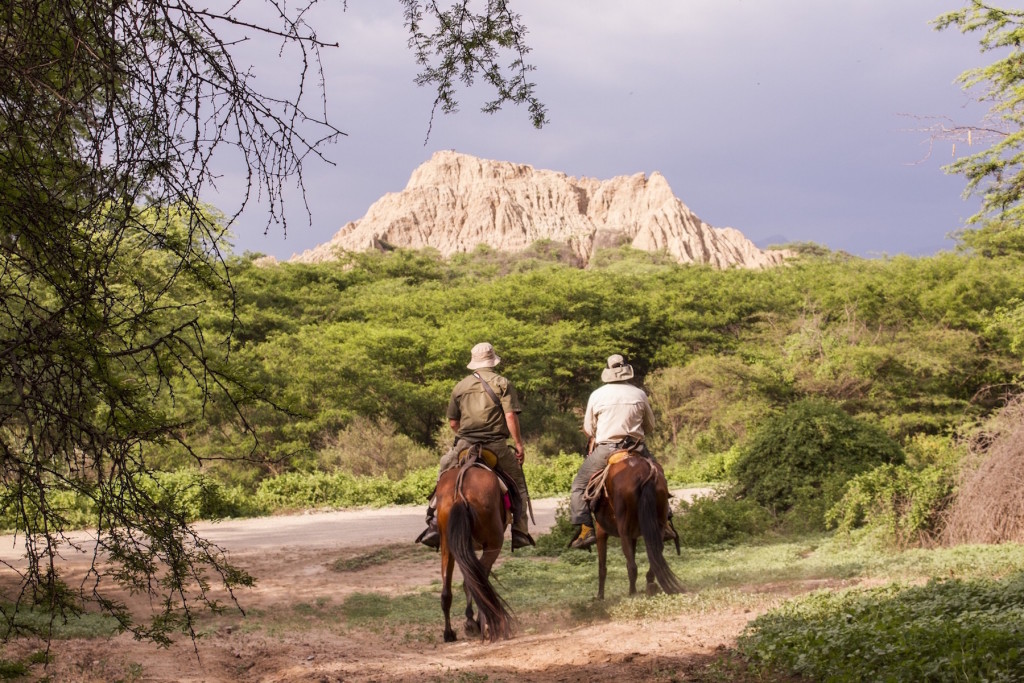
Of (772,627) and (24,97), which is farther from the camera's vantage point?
(772,627)

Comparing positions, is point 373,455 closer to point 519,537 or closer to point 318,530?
point 318,530

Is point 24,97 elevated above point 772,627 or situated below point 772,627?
above

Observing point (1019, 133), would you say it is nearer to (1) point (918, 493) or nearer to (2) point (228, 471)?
(1) point (918, 493)

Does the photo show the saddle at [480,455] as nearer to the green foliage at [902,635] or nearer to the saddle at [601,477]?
the saddle at [601,477]

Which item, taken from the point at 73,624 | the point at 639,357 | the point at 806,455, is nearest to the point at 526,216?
the point at 639,357

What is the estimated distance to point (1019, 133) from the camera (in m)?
16.0

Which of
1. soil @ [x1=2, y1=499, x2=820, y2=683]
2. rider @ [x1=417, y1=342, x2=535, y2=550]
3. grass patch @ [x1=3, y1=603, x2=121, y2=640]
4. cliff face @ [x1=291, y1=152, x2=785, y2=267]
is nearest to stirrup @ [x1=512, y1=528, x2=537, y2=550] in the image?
rider @ [x1=417, y1=342, x2=535, y2=550]

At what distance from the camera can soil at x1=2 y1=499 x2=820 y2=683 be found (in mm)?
6281

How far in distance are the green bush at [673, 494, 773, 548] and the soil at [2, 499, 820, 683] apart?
4.50 meters

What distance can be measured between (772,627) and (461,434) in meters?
3.50

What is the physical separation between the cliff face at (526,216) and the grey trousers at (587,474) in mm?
93777

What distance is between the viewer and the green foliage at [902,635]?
4922 mm

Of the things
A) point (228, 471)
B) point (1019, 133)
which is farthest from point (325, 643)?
point (228, 471)

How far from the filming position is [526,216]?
382 feet
